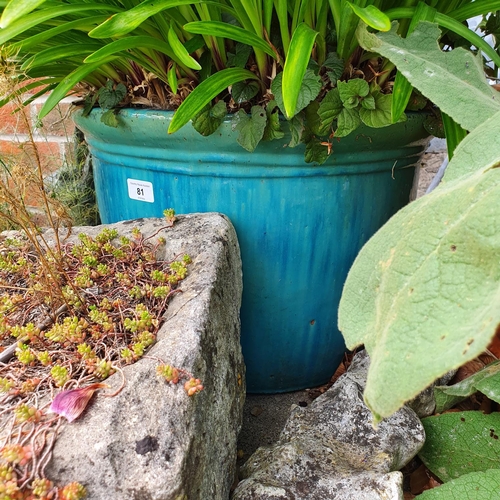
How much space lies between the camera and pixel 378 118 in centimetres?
89

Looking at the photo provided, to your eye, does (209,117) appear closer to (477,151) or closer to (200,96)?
(200,96)

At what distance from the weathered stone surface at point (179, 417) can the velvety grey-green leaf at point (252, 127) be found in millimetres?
201

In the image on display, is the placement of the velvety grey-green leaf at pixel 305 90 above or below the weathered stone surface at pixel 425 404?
above

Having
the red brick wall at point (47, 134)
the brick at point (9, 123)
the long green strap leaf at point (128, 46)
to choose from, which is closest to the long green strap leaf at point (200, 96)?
the long green strap leaf at point (128, 46)

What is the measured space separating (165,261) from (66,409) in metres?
0.43

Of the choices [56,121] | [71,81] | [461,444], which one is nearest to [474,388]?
[461,444]

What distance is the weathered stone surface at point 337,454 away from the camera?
2.41ft

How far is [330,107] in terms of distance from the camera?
89 cm

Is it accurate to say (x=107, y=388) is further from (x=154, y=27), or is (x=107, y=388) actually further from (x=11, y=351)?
(x=154, y=27)

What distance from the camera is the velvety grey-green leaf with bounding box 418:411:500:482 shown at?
86 cm

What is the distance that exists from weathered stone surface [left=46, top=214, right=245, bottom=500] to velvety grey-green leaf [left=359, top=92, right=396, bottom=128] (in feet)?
1.22

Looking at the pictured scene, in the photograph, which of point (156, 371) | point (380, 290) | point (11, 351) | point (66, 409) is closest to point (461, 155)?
point (380, 290)

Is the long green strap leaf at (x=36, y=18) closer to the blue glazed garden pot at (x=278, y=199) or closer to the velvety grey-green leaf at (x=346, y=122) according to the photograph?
the blue glazed garden pot at (x=278, y=199)

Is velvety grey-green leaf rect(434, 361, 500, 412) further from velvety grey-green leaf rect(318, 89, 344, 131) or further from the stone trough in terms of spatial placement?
velvety grey-green leaf rect(318, 89, 344, 131)
